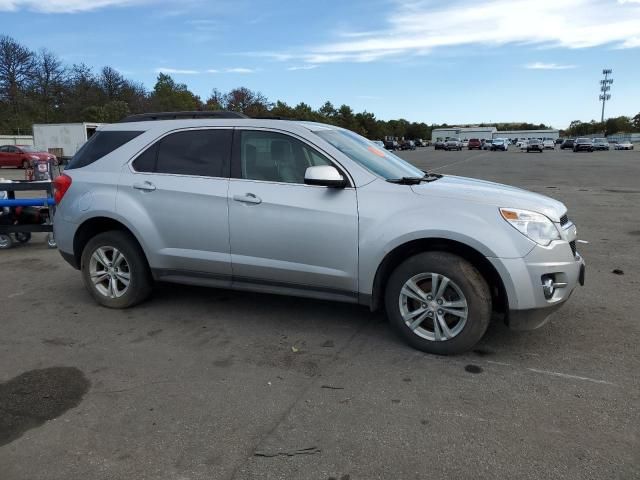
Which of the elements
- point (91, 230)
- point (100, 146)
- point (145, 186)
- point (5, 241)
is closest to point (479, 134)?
point (5, 241)

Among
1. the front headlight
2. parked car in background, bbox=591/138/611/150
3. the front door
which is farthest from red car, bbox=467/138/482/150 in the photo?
the front headlight

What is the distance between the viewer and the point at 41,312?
5156 mm

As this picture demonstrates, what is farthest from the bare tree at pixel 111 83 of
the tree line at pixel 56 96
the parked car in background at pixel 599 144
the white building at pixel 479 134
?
the white building at pixel 479 134

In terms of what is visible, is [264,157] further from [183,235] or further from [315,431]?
[315,431]

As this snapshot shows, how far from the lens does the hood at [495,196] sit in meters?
3.87

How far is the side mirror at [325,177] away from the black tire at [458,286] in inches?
32.0

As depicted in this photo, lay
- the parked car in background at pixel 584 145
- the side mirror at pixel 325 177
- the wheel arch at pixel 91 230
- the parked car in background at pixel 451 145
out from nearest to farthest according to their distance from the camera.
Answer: the side mirror at pixel 325 177, the wheel arch at pixel 91 230, the parked car in background at pixel 584 145, the parked car in background at pixel 451 145

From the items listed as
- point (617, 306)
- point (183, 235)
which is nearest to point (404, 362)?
point (183, 235)

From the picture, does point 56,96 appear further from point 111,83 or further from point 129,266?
point 129,266

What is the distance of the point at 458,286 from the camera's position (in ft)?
12.6

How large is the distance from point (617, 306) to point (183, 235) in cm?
423

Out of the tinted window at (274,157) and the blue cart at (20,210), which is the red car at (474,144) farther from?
the tinted window at (274,157)

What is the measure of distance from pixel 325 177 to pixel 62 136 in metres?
39.4

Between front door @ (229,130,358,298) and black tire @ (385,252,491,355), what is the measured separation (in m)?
0.36
